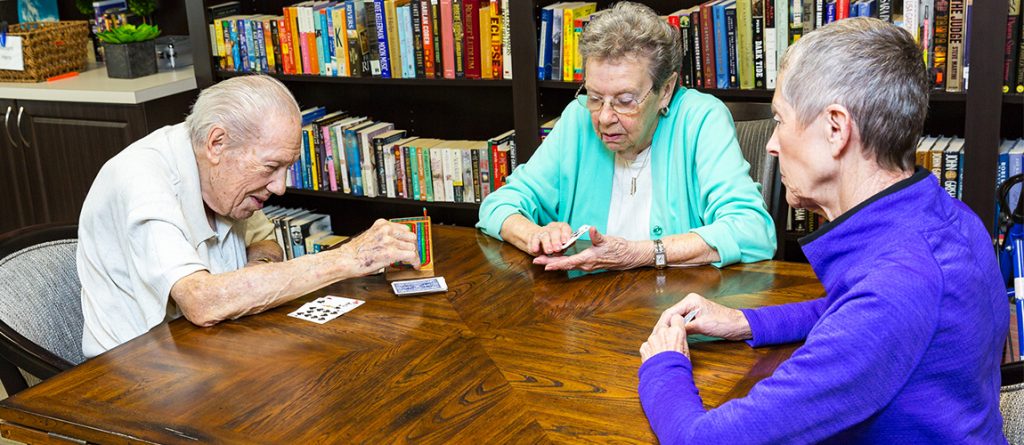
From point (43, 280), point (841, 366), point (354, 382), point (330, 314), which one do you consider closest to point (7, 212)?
point (43, 280)

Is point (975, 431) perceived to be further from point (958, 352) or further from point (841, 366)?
point (841, 366)

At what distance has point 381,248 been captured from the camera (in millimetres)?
1998

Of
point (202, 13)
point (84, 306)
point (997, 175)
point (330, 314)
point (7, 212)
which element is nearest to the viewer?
point (330, 314)

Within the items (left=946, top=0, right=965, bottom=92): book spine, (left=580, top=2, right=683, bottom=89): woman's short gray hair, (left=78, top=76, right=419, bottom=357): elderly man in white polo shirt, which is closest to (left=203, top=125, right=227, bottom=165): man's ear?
(left=78, top=76, right=419, bottom=357): elderly man in white polo shirt

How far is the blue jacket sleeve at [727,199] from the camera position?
2.05 m

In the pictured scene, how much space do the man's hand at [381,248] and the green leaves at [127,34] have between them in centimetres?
236

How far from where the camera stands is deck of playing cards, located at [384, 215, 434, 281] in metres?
2.09

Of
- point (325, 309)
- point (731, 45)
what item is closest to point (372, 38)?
point (731, 45)

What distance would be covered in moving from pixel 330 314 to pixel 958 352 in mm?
1103

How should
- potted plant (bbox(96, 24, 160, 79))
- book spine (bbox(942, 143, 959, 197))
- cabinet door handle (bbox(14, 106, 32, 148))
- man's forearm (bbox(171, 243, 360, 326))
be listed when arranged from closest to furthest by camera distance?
man's forearm (bbox(171, 243, 360, 326)), book spine (bbox(942, 143, 959, 197)), potted plant (bbox(96, 24, 160, 79)), cabinet door handle (bbox(14, 106, 32, 148))

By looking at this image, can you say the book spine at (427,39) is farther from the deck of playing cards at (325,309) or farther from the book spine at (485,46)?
the deck of playing cards at (325,309)

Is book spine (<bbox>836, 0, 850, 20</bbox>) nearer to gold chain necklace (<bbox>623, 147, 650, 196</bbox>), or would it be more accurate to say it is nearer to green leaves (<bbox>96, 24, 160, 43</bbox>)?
gold chain necklace (<bbox>623, 147, 650, 196</bbox>)

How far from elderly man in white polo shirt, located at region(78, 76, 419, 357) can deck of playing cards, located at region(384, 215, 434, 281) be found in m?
0.05

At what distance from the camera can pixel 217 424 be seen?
1.49m
